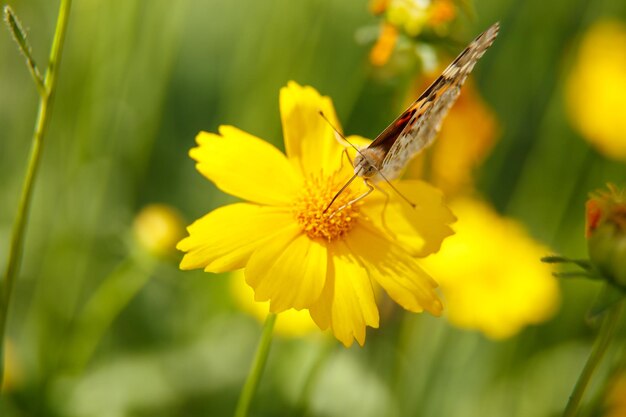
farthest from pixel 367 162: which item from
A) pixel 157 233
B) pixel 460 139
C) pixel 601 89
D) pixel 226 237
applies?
pixel 601 89

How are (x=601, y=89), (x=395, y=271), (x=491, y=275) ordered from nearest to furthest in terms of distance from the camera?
(x=395, y=271)
(x=491, y=275)
(x=601, y=89)

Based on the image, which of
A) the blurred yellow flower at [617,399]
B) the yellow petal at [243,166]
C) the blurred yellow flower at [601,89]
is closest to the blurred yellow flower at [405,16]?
the yellow petal at [243,166]

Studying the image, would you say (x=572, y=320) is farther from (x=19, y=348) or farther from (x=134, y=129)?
(x=19, y=348)

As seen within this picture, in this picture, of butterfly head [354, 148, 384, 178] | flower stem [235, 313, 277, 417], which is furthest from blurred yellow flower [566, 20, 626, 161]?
flower stem [235, 313, 277, 417]

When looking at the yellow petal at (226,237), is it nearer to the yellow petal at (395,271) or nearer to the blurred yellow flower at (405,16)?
the yellow petal at (395,271)

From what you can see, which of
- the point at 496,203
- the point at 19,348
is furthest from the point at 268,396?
the point at 496,203

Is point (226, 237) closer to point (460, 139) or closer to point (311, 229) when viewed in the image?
point (311, 229)
